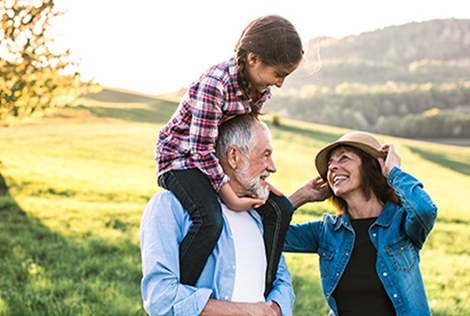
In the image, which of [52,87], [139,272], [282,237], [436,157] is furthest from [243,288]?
[436,157]

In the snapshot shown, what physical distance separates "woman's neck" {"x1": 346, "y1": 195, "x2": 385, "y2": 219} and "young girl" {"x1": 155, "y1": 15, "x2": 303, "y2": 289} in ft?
2.29

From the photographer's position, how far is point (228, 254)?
2.77 m

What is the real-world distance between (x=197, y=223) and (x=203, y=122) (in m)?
0.62

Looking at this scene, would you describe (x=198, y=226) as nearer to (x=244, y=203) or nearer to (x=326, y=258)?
(x=244, y=203)

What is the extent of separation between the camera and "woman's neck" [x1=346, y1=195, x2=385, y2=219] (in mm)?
3559

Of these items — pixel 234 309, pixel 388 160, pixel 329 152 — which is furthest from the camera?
pixel 329 152

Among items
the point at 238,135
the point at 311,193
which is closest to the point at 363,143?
the point at 311,193

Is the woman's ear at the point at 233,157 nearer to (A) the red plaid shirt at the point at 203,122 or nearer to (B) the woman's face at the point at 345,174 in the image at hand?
(A) the red plaid shirt at the point at 203,122

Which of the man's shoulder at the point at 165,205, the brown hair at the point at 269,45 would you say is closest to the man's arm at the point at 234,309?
the man's shoulder at the point at 165,205

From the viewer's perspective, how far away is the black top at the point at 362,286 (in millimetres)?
3271

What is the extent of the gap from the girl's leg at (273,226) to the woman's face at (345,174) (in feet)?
1.77

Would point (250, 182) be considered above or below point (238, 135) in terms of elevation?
below

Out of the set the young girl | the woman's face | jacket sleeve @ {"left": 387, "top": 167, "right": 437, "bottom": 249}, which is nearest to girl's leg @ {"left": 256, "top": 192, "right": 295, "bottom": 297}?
the young girl

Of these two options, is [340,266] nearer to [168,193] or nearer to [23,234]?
[168,193]
